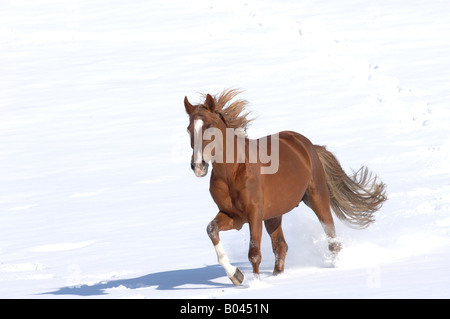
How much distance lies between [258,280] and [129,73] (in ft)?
52.4

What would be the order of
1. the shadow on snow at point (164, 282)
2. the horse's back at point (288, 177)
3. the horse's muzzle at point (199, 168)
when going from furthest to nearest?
the shadow on snow at point (164, 282), the horse's back at point (288, 177), the horse's muzzle at point (199, 168)

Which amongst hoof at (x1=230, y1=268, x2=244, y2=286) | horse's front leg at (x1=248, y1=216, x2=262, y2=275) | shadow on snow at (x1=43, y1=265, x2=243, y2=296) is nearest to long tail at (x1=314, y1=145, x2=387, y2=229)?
shadow on snow at (x1=43, y1=265, x2=243, y2=296)

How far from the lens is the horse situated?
6805 millimetres

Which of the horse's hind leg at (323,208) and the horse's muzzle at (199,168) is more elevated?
the horse's muzzle at (199,168)

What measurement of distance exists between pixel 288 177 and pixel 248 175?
0.63m

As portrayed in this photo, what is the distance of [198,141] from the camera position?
661 cm

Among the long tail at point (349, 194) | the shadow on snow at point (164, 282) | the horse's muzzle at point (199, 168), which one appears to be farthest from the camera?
the long tail at point (349, 194)

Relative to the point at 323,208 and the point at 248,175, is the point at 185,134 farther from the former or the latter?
the point at 248,175

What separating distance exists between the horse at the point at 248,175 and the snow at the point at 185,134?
368 mm

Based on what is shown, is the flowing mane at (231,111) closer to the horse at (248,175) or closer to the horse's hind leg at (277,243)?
the horse at (248,175)

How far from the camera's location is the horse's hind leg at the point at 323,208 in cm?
794

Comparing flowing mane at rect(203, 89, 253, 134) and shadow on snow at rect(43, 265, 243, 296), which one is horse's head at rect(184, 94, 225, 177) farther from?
shadow on snow at rect(43, 265, 243, 296)

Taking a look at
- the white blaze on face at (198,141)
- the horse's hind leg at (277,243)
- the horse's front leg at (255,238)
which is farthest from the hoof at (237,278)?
the white blaze on face at (198,141)
